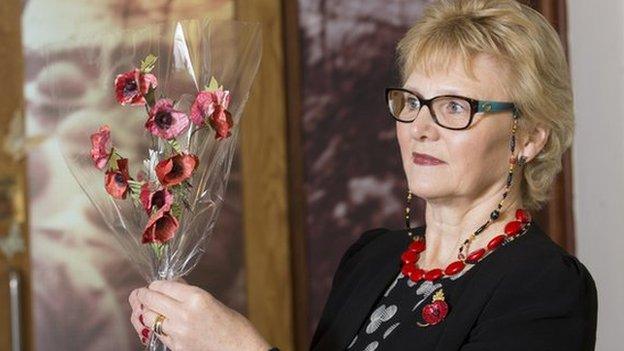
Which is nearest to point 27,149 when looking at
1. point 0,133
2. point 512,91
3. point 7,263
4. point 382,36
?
point 0,133

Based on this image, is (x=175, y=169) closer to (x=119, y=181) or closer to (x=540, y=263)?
(x=119, y=181)

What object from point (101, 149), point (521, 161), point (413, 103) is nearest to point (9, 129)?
point (101, 149)

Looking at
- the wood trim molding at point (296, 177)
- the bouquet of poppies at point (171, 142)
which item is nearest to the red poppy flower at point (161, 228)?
the bouquet of poppies at point (171, 142)

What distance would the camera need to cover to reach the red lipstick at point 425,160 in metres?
1.80

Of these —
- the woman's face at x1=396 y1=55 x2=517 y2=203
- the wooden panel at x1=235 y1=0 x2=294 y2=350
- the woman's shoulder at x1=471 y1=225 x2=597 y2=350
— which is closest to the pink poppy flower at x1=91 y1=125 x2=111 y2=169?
the woman's face at x1=396 y1=55 x2=517 y2=203

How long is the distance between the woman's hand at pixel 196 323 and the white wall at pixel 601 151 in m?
1.36

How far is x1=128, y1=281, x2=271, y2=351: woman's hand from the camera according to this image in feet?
5.44

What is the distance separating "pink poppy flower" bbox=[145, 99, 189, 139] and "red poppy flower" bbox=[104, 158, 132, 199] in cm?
7

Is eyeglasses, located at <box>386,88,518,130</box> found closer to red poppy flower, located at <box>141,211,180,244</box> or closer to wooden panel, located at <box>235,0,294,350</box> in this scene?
red poppy flower, located at <box>141,211,180,244</box>

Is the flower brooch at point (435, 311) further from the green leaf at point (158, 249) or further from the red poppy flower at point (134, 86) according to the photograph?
the red poppy flower at point (134, 86)

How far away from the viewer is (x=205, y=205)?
1.73 metres

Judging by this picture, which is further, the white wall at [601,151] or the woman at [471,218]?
the white wall at [601,151]

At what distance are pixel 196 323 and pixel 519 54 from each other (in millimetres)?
654

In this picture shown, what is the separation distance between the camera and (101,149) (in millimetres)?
1707
